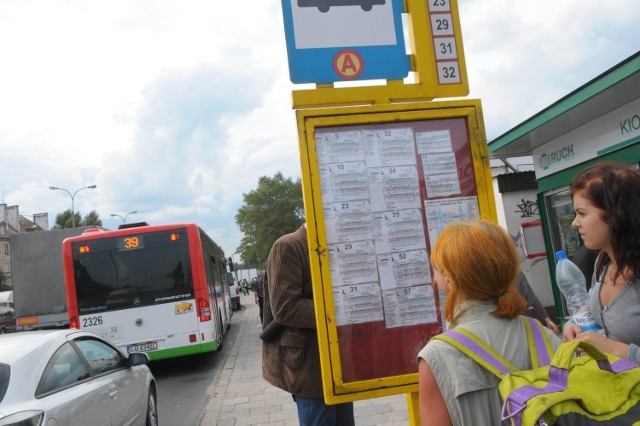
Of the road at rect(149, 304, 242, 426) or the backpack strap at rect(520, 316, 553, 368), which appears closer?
the backpack strap at rect(520, 316, 553, 368)

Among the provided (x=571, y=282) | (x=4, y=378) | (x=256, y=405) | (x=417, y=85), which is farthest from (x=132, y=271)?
(x=417, y=85)

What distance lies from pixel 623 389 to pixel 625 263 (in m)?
0.82

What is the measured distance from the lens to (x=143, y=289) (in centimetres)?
1001

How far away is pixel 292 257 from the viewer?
9.47 feet

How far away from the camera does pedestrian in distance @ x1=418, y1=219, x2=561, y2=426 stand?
1.44m

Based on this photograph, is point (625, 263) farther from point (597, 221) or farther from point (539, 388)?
point (539, 388)

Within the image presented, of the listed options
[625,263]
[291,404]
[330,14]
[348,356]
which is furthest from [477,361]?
[291,404]

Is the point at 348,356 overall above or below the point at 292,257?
below

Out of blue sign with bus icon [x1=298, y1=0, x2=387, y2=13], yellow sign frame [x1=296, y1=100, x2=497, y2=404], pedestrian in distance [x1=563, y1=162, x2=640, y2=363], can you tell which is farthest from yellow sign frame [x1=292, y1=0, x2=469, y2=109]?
pedestrian in distance [x1=563, y1=162, x2=640, y2=363]

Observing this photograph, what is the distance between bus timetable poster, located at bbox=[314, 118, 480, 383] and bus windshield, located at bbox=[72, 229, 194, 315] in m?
8.02

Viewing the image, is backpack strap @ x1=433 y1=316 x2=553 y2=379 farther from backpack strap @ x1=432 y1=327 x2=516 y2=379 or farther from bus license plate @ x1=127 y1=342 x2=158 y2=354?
bus license plate @ x1=127 y1=342 x2=158 y2=354

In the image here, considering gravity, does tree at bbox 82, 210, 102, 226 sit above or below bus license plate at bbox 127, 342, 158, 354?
above

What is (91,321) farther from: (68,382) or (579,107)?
(579,107)

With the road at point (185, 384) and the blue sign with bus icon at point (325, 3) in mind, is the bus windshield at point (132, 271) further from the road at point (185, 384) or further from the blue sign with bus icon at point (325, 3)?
the blue sign with bus icon at point (325, 3)
